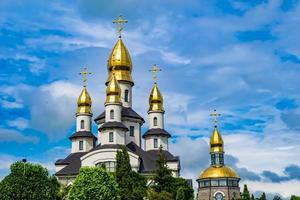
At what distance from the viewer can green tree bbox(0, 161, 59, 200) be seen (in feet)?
130

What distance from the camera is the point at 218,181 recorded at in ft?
222

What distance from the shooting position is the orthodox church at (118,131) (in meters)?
54.8

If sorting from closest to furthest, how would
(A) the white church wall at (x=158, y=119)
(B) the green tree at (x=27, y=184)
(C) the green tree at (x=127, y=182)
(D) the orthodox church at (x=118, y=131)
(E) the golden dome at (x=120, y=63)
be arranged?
(B) the green tree at (x=27, y=184) < (C) the green tree at (x=127, y=182) < (D) the orthodox church at (x=118, y=131) < (E) the golden dome at (x=120, y=63) < (A) the white church wall at (x=158, y=119)

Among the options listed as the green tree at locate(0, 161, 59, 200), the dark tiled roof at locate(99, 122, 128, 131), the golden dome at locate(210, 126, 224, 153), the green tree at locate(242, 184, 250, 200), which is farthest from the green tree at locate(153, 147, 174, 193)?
the golden dome at locate(210, 126, 224, 153)

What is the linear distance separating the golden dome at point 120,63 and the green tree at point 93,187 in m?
26.2

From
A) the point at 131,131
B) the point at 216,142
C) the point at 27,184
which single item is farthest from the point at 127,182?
the point at 216,142

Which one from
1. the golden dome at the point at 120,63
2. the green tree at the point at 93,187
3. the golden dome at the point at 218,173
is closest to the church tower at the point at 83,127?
the golden dome at the point at 120,63

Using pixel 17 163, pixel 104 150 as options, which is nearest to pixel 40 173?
pixel 17 163

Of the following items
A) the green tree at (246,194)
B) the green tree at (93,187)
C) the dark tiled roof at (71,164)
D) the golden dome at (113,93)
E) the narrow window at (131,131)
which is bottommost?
the green tree at (93,187)

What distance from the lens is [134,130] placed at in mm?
61469

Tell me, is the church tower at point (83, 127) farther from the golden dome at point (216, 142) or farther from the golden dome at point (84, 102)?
the golden dome at point (216, 142)

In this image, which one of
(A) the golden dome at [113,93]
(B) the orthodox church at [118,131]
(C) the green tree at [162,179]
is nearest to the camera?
(C) the green tree at [162,179]

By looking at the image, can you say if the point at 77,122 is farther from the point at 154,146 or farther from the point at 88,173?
the point at 88,173

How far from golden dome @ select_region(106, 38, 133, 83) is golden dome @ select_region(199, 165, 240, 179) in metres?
15.0
